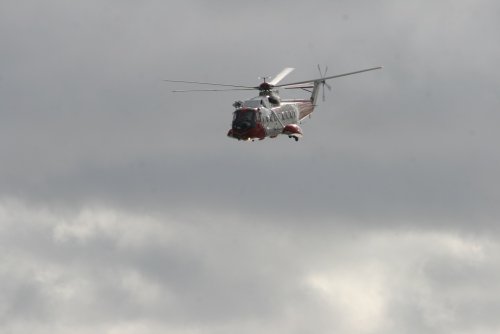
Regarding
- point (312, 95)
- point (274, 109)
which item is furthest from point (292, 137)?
point (312, 95)

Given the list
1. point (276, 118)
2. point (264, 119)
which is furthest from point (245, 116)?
point (276, 118)

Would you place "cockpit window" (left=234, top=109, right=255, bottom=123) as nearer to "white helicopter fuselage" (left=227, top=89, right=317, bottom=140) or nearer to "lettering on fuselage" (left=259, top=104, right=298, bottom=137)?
"white helicopter fuselage" (left=227, top=89, right=317, bottom=140)

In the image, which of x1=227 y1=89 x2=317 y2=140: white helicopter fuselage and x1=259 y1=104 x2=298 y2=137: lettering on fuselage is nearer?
x1=227 y1=89 x2=317 y2=140: white helicopter fuselage

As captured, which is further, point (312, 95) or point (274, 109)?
point (312, 95)

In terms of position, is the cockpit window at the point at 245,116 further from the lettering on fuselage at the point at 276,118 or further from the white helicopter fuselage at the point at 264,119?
the lettering on fuselage at the point at 276,118

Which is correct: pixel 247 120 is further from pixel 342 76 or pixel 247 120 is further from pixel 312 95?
pixel 312 95

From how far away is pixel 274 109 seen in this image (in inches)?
6280

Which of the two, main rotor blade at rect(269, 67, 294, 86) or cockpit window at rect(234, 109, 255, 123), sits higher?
main rotor blade at rect(269, 67, 294, 86)

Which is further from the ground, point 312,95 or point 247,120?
point 312,95

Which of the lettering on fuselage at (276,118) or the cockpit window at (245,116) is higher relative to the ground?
the lettering on fuselage at (276,118)

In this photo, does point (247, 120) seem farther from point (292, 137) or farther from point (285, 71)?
point (285, 71)

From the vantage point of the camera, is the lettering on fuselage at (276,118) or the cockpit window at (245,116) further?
the lettering on fuselage at (276,118)

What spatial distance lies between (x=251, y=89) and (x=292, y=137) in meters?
6.85

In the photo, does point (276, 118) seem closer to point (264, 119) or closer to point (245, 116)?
point (264, 119)
